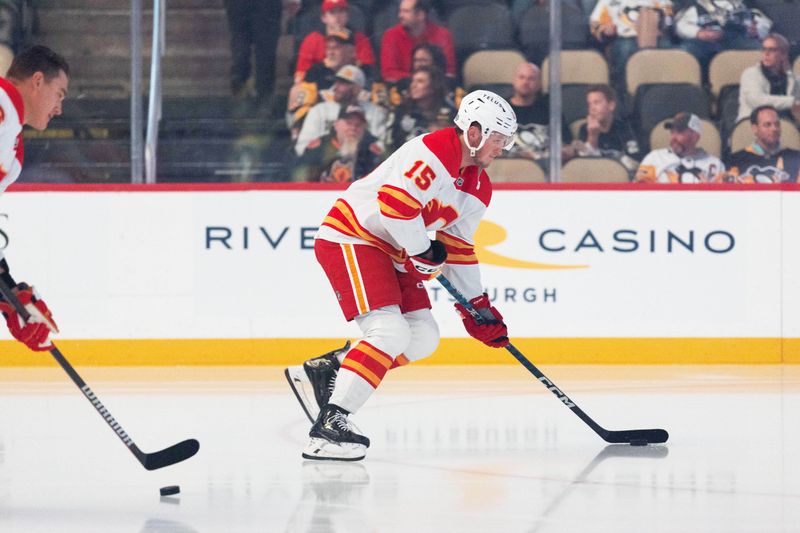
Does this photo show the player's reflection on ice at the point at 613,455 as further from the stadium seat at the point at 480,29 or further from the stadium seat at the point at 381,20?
the stadium seat at the point at 381,20

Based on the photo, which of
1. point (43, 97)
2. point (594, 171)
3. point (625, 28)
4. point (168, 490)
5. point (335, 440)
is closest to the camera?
point (43, 97)

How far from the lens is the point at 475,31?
6.54 m

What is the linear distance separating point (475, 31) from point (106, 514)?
4070 mm

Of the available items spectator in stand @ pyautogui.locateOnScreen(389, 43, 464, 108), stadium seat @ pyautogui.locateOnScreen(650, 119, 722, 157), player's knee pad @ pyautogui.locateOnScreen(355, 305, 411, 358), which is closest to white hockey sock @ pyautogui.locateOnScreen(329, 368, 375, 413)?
player's knee pad @ pyautogui.locateOnScreen(355, 305, 411, 358)

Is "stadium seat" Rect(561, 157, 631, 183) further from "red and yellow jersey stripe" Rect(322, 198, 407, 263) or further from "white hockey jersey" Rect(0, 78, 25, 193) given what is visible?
"white hockey jersey" Rect(0, 78, 25, 193)

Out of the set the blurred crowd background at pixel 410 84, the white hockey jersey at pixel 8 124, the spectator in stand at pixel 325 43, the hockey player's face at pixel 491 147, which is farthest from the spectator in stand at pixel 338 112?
the white hockey jersey at pixel 8 124

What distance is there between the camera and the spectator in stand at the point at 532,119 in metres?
6.33

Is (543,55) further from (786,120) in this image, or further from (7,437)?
(7,437)

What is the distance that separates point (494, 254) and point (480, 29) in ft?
4.05

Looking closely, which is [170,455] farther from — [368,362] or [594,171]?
[594,171]

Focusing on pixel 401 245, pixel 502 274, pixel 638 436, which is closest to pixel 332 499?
pixel 401 245

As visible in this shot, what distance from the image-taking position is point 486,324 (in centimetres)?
400

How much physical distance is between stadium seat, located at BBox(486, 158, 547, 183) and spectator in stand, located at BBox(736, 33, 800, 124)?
3.50 feet

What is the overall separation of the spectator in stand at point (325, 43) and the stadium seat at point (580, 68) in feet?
2.91
